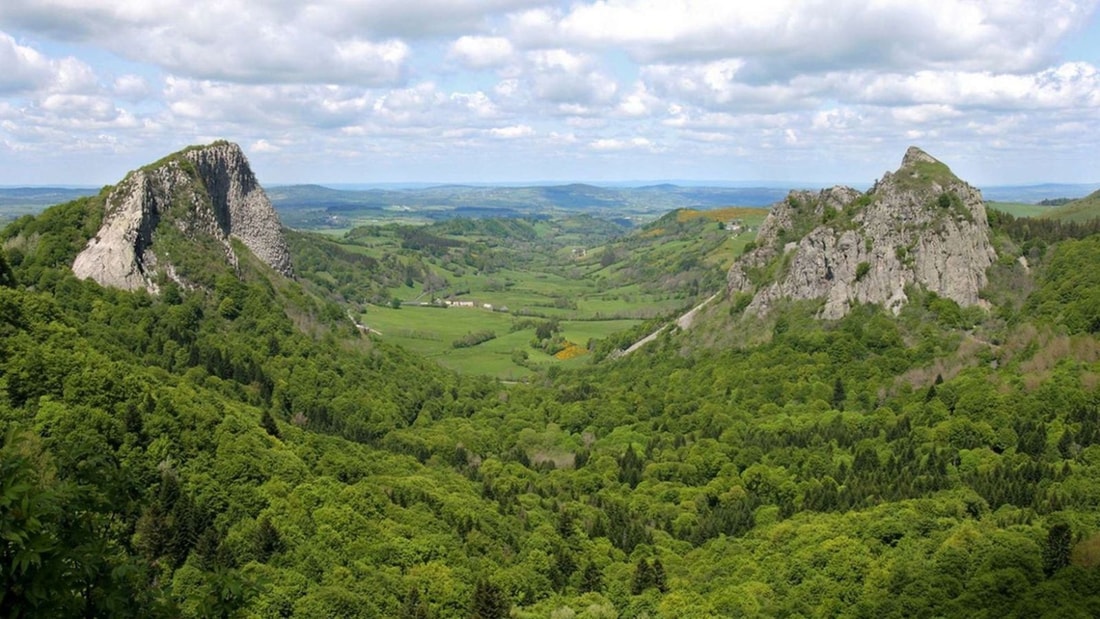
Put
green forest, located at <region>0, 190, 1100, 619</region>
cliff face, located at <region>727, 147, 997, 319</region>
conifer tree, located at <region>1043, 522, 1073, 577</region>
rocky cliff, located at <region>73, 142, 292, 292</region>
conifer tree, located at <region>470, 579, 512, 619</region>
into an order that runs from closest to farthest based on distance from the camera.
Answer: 1. green forest, located at <region>0, 190, 1100, 619</region>
2. conifer tree, located at <region>470, 579, 512, 619</region>
3. conifer tree, located at <region>1043, 522, 1073, 577</region>
4. rocky cliff, located at <region>73, 142, 292, 292</region>
5. cliff face, located at <region>727, 147, 997, 319</region>

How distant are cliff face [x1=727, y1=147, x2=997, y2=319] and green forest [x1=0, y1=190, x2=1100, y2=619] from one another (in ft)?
16.0

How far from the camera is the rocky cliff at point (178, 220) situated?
405 feet

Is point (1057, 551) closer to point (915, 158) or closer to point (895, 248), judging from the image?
point (895, 248)

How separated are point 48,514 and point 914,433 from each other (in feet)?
391

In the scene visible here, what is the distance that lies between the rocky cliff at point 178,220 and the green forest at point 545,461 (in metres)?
4.76

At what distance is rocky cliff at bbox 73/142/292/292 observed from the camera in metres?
124

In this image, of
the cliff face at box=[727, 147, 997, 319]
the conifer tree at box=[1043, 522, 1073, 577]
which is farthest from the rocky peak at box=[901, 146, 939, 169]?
the conifer tree at box=[1043, 522, 1073, 577]

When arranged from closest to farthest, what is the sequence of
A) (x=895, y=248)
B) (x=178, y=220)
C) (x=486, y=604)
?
(x=486, y=604), (x=178, y=220), (x=895, y=248)

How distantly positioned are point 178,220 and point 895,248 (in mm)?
133804

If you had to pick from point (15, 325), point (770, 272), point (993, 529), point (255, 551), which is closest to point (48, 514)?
point (255, 551)

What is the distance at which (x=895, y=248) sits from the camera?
158m

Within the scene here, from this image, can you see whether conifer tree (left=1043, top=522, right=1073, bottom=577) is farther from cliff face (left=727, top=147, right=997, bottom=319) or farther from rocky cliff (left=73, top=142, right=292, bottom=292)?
rocky cliff (left=73, top=142, right=292, bottom=292)

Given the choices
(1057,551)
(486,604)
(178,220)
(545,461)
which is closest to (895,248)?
(545,461)

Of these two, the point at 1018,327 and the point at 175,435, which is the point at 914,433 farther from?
the point at 175,435
